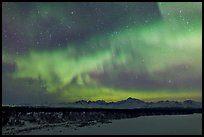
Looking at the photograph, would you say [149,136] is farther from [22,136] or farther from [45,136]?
[22,136]

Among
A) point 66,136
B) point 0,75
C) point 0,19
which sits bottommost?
point 66,136

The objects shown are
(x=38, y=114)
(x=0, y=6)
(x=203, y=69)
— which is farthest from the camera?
(x=38, y=114)

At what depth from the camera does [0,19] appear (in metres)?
29.1

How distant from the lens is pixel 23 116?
8075cm

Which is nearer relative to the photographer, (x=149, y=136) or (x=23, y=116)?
(x=149, y=136)

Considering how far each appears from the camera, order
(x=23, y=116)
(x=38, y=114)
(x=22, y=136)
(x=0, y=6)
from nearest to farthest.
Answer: (x=0, y=6), (x=22, y=136), (x=23, y=116), (x=38, y=114)

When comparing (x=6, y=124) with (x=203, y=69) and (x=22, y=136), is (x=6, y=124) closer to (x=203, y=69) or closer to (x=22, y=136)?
(x=22, y=136)

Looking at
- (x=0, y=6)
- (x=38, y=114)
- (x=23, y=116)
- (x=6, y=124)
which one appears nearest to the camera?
(x=0, y=6)

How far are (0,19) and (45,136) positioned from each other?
18.3m

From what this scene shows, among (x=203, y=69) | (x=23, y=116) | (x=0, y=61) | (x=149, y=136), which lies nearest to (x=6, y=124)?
(x=23, y=116)

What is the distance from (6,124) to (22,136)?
20950 mm

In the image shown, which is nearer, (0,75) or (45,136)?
(0,75)

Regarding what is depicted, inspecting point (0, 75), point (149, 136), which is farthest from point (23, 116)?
point (0, 75)

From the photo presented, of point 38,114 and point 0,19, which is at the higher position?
point 0,19
